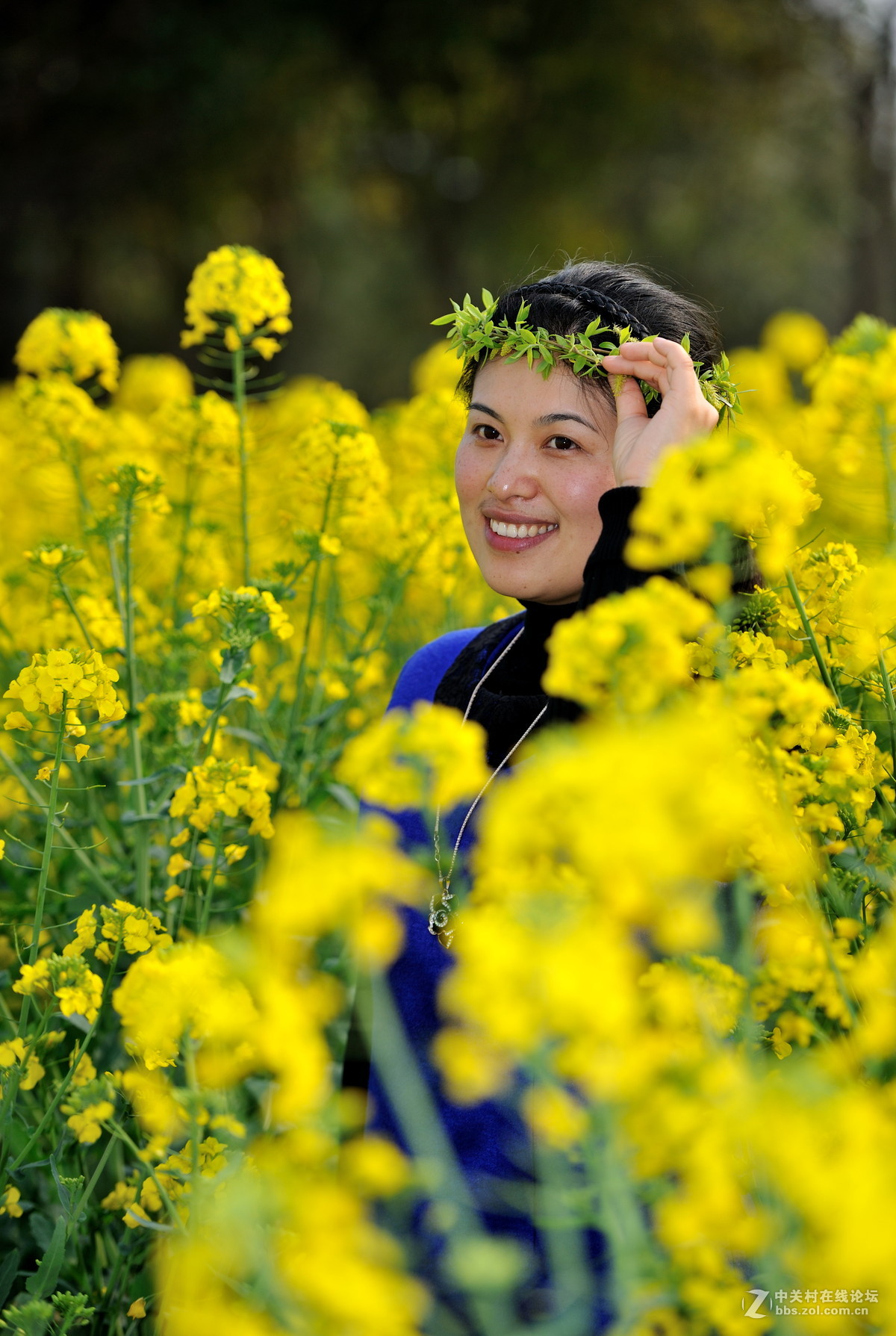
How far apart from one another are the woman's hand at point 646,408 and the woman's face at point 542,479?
86mm

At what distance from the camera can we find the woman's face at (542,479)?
1725 mm

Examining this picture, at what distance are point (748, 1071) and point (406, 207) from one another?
41.8ft

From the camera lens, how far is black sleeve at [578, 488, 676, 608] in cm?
129

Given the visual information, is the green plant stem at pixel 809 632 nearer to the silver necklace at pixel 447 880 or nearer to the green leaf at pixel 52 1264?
the silver necklace at pixel 447 880

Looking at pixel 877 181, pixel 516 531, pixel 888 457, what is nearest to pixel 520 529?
pixel 516 531

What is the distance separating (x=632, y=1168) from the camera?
76 cm

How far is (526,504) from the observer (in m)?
1.76

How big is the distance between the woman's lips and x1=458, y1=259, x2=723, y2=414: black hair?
0.22 meters

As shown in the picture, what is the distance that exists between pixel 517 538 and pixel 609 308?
38 cm

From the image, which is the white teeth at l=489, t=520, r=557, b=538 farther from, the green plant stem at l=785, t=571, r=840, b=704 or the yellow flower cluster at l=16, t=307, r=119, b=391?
the yellow flower cluster at l=16, t=307, r=119, b=391

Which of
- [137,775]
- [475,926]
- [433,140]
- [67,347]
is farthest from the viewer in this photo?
[433,140]

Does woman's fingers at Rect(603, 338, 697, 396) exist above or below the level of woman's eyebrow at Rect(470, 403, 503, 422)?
above

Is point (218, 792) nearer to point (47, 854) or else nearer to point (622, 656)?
point (47, 854)

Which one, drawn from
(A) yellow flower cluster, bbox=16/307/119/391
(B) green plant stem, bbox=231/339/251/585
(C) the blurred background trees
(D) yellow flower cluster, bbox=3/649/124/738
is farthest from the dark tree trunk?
(D) yellow flower cluster, bbox=3/649/124/738
